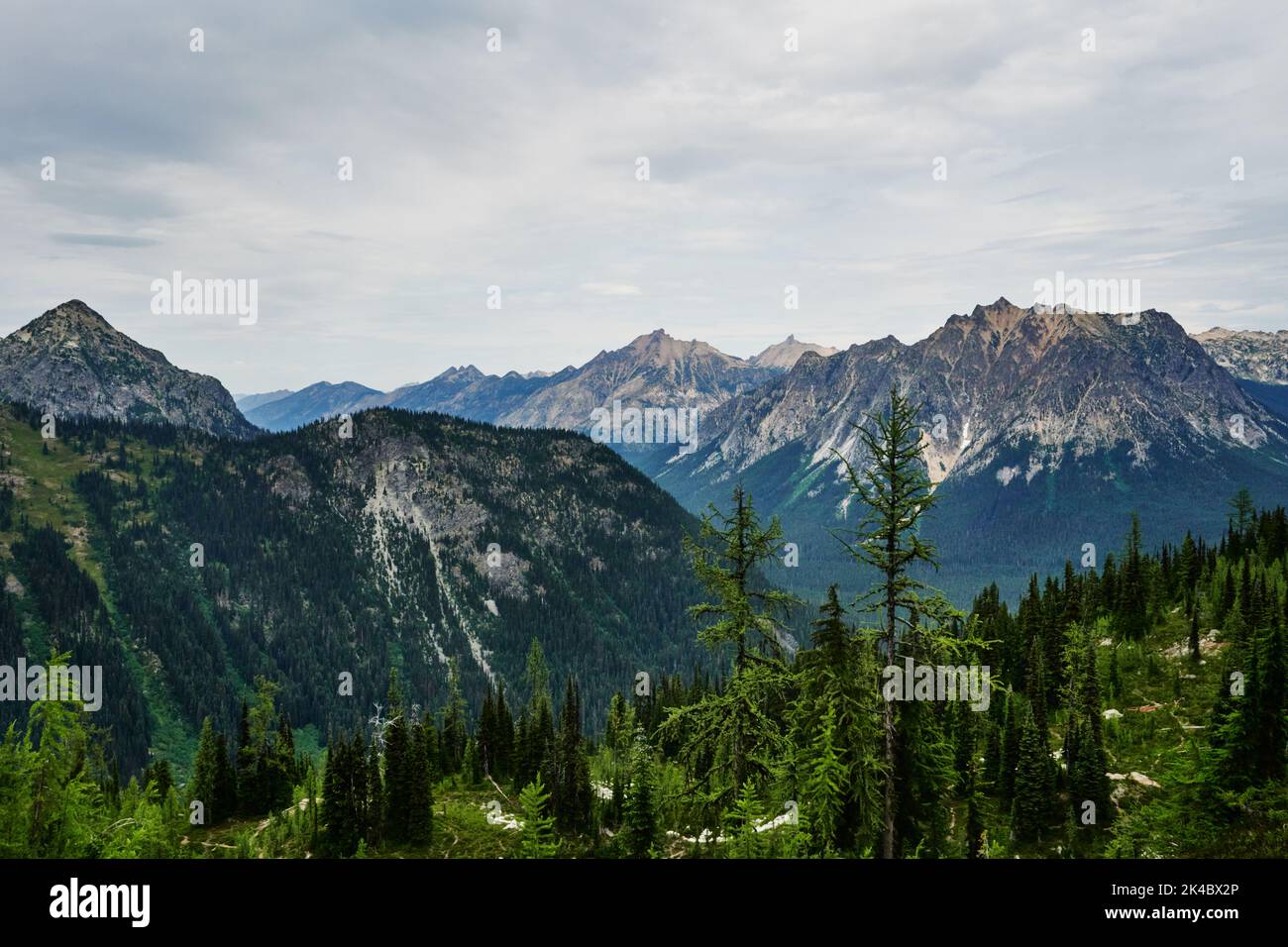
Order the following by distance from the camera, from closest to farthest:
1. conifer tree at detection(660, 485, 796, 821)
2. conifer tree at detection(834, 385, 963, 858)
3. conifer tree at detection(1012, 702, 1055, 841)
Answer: conifer tree at detection(834, 385, 963, 858), conifer tree at detection(660, 485, 796, 821), conifer tree at detection(1012, 702, 1055, 841)

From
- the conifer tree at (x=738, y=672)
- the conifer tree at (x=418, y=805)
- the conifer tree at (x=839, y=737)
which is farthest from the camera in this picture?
the conifer tree at (x=418, y=805)

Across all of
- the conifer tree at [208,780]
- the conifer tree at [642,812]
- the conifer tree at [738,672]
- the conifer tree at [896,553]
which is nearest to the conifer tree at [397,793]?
the conifer tree at [208,780]

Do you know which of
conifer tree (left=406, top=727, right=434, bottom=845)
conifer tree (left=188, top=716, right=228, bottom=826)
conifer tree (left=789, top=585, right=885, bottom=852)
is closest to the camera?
conifer tree (left=789, top=585, right=885, bottom=852)

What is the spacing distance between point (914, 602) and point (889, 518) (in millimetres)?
2789

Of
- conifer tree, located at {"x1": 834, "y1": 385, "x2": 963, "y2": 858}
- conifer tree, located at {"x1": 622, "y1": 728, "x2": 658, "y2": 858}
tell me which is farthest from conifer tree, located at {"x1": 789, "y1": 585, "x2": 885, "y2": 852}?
conifer tree, located at {"x1": 622, "y1": 728, "x2": 658, "y2": 858}

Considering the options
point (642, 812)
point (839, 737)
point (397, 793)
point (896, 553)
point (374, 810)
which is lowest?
point (374, 810)

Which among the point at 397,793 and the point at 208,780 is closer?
the point at 397,793

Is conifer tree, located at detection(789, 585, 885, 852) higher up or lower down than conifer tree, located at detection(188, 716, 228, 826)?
higher up

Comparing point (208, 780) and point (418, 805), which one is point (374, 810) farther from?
point (208, 780)

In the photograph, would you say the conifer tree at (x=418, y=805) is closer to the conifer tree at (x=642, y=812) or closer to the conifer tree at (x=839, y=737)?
the conifer tree at (x=642, y=812)

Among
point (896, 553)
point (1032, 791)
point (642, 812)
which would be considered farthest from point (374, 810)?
point (896, 553)

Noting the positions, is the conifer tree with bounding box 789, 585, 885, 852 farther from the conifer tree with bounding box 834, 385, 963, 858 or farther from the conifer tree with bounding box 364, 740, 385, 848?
the conifer tree with bounding box 364, 740, 385, 848

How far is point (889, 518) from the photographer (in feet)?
74.6
